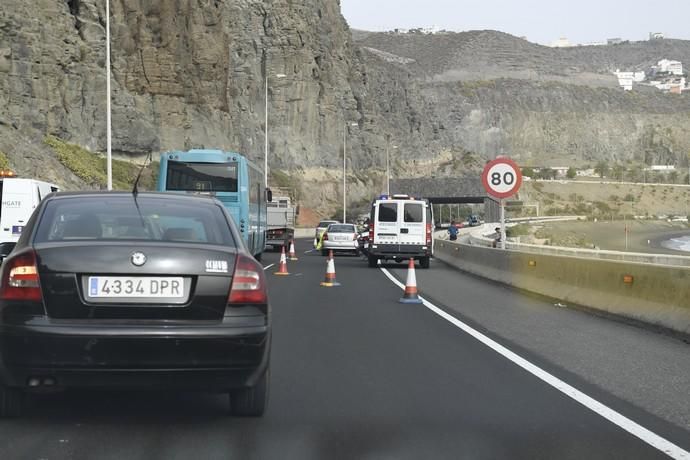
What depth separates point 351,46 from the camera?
424 feet

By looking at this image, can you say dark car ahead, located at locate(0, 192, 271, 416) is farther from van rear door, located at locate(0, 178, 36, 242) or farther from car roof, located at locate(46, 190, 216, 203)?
van rear door, located at locate(0, 178, 36, 242)

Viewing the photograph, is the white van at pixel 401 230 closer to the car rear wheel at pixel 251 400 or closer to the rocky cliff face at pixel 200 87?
the rocky cliff face at pixel 200 87

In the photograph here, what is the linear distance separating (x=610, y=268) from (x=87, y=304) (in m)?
10.5

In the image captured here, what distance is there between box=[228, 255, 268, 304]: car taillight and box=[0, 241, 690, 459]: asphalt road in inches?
35.3

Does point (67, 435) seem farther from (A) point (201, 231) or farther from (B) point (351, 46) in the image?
(B) point (351, 46)

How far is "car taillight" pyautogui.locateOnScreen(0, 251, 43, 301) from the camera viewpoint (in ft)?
21.0

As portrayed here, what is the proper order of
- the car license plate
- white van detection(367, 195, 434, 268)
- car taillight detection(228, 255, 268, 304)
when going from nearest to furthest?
the car license plate → car taillight detection(228, 255, 268, 304) → white van detection(367, 195, 434, 268)

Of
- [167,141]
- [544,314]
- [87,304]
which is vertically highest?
[167,141]

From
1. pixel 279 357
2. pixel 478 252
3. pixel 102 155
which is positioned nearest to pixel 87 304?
pixel 279 357

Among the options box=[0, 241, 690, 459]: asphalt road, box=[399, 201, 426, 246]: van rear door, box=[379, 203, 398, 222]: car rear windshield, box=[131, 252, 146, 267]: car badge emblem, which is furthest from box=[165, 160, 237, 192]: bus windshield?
box=[131, 252, 146, 267]: car badge emblem

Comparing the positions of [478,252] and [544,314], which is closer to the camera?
[544,314]

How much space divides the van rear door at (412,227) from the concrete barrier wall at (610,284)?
843 cm

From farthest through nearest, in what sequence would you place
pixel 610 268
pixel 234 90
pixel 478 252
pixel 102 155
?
pixel 234 90 → pixel 102 155 → pixel 478 252 → pixel 610 268

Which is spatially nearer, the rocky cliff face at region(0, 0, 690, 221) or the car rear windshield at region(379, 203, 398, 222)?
the car rear windshield at region(379, 203, 398, 222)
